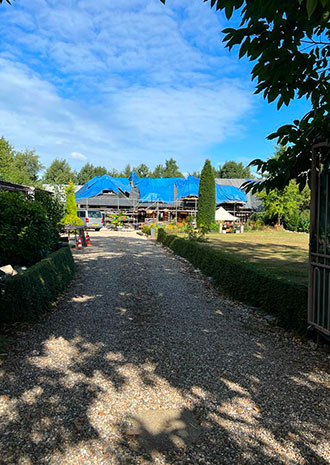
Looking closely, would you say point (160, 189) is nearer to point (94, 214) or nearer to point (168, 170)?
point (94, 214)

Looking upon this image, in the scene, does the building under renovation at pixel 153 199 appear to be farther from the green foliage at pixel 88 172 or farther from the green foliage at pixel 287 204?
the green foliage at pixel 88 172

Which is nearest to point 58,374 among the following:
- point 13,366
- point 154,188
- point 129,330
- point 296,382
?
point 13,366

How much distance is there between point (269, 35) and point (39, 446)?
363cm

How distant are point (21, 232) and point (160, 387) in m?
5.29

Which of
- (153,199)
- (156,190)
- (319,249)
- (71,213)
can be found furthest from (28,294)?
(156,190)

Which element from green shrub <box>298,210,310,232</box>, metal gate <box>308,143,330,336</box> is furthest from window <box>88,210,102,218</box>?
metal gate <box>308,143,330,336</box>

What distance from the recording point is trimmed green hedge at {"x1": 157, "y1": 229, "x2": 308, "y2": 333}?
15.8 ft

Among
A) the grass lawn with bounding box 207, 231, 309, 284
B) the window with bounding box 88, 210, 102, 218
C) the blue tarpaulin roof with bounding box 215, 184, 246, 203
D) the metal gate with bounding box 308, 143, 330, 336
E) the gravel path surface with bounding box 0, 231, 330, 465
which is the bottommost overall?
the gravel path surface with bounding box 0, 231, 330, 465

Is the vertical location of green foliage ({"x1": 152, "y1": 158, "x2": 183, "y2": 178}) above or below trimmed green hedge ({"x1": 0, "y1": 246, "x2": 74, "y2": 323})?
above

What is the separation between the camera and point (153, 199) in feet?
133

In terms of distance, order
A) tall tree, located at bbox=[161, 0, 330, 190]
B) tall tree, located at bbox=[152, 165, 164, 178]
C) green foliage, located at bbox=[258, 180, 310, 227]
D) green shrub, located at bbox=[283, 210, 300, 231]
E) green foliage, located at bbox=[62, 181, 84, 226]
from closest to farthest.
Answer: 1. tall tree, located at bbox=[161, 0, 330, 190]
2. green foliage, located at bbox=[62, 181, 84, 226]
3. green foliage, located at bbox=[258, 180, 310, 227]
4. green shrub, located at bbox=[283, 210, 300, 231]
5. tall tree, located at bbox=[152, 165, 164, 178]

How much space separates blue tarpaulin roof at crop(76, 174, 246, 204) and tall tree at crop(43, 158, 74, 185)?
18.4m

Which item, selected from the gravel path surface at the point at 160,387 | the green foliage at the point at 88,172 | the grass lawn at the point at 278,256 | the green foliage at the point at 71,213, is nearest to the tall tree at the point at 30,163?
the green foliage at the point at 88,172

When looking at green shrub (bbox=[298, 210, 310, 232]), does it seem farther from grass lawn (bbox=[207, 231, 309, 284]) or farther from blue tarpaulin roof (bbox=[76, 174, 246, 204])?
grass lawn (bbox=[207, 231, 309, 284])
